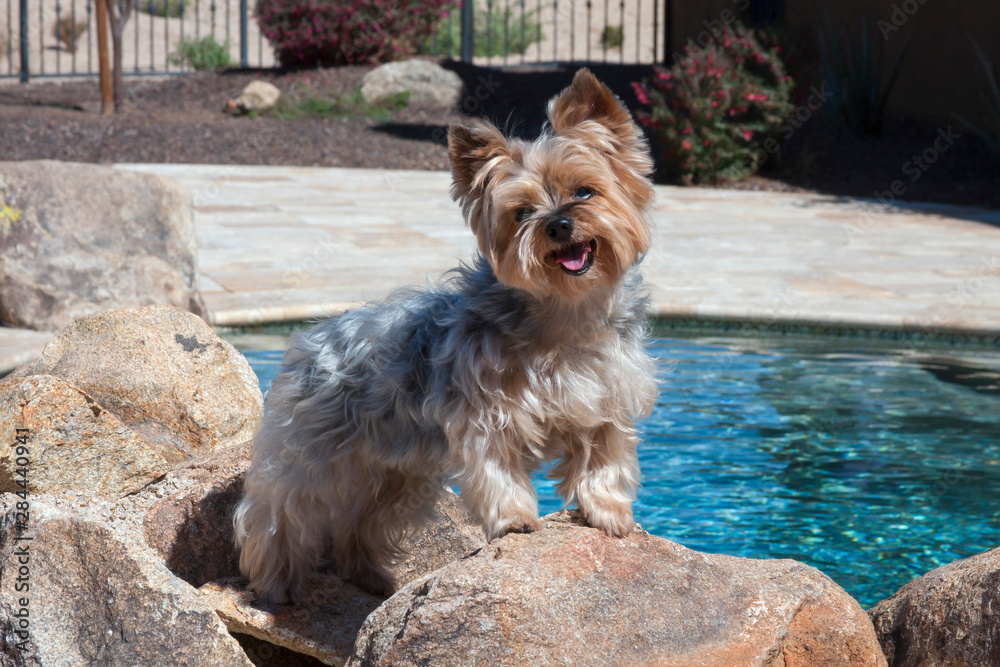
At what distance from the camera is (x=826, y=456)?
19.9ft

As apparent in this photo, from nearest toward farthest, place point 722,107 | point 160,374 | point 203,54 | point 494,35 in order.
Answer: point 160,374, point 722,107, point 203,54, point 494,35

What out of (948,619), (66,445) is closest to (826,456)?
(948,619)

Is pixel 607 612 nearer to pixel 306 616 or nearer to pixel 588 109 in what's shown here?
pixel 306 616

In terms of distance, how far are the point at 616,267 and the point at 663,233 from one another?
817 centimetres

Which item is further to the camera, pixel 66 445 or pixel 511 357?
pixel 66 445

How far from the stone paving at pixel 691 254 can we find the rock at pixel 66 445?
83.4 inches

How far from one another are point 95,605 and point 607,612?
5.35ft

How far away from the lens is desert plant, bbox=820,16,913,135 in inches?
631

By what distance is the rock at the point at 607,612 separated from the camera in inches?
114

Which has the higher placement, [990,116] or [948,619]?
[990,116]

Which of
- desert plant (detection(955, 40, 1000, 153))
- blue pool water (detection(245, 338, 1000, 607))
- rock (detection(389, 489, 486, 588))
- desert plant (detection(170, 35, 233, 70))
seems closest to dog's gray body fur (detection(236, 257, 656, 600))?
rock (detection(389, 489, 486, 588))

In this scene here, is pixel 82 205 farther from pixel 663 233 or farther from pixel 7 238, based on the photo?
pixel 663 233

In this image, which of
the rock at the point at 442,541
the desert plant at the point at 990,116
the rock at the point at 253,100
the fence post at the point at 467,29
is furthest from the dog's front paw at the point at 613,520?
the fence post at the point at 467,29

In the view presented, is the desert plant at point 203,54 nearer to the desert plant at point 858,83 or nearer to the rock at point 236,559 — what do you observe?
the desert plant at point 858,83
